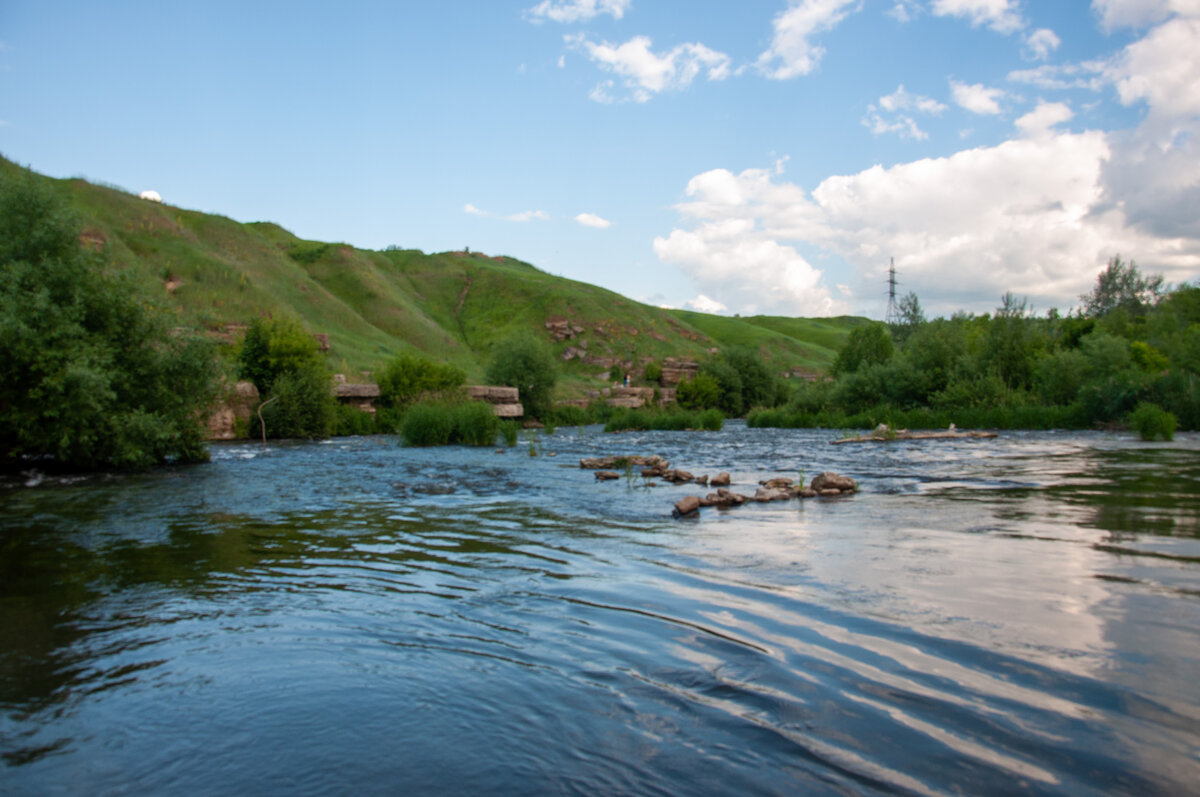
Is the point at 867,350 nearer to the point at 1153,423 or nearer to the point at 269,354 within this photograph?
the point at 1153,423

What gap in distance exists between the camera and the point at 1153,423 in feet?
65.9

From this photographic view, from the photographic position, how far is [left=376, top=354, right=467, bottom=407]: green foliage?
32.0m

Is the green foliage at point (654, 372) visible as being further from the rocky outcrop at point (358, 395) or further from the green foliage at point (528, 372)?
the rocky outcrop at point (358, 395)

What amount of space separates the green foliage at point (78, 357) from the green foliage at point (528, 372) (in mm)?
21697

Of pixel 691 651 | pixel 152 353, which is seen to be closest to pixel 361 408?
pixel 152 353

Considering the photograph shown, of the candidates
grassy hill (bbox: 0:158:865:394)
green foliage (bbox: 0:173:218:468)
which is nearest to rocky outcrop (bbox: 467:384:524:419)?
grassy hill (bbox: 0:158:865:394)

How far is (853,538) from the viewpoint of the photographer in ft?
25.6

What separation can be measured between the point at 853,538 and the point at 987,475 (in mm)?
7531

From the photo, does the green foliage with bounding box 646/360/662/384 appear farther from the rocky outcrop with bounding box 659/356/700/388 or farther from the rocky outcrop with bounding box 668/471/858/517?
the rocky outcrop with bounding box 668/471/858/517

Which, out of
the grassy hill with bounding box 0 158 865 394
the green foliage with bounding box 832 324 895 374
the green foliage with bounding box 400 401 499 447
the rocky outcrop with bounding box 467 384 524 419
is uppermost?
the grassy hill with bounding box 0 158 865 394

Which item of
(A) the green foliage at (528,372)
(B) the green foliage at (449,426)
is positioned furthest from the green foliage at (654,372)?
(B) the green foliage at (449,426)

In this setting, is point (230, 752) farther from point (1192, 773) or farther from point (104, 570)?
point (104, 570)

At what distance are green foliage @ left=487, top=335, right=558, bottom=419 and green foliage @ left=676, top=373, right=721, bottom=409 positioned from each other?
11.0 metres

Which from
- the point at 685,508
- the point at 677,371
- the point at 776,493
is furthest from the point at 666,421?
the point at 685,508
